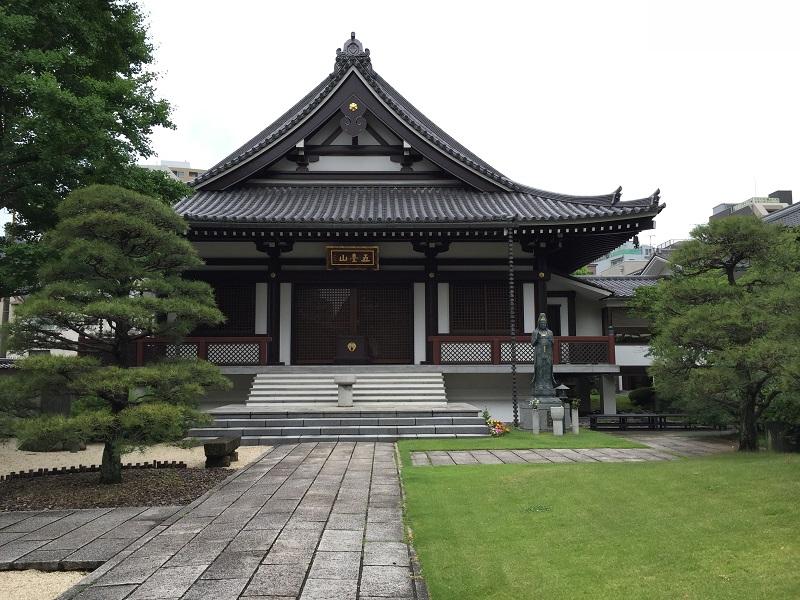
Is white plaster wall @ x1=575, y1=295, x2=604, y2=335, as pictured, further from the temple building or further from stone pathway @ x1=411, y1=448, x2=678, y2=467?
stone pathway @ x1=411, y1=448, x2=678, y2=467

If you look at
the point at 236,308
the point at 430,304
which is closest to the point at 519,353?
the point at 430,304

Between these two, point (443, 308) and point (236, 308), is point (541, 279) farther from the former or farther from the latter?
point (236, 308)

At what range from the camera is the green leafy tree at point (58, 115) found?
376 inches

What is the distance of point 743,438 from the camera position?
11.8 metres

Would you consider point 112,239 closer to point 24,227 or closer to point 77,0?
point 24,227

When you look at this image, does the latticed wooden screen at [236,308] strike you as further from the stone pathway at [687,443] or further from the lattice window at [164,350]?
the stone pathway at [687,443]

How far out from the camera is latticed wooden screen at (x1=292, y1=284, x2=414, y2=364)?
63.5 feet

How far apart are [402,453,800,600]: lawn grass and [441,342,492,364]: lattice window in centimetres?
903

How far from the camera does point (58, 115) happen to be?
31.4 ft

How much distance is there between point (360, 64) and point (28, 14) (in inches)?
558

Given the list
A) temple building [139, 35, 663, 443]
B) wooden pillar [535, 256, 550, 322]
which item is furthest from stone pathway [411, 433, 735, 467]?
wooden pillar [535, 256, 550, 322]

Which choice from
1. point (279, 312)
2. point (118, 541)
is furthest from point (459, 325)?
point (118, 541)

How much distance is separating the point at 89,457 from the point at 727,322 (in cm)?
1285

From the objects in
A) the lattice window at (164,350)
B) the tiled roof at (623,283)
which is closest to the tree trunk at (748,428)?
the tiled roof at (623,283)
